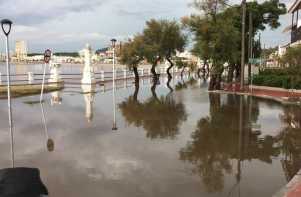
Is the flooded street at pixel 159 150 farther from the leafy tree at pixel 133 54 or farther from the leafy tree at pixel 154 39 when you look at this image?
the leafy tree at pixel 154 39

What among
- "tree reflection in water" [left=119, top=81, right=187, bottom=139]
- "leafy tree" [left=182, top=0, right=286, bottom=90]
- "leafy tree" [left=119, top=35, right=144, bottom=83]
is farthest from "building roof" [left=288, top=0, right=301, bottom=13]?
"tree reflection in water" [left=119, top=81, right=187, bottom=139]

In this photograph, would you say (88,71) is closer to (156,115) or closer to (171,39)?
(171,39)

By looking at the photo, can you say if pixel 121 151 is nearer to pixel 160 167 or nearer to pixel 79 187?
pixel 160 167

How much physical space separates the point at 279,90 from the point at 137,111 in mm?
13521

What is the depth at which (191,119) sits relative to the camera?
52.9 feet

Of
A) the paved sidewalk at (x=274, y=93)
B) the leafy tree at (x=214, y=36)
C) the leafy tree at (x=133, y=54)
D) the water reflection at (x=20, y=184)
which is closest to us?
the water reflection at (x=20, y=184)

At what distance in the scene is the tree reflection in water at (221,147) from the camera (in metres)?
8.74

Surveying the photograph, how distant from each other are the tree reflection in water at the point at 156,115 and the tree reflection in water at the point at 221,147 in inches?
39.1

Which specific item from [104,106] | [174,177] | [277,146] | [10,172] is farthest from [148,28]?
[10,172]

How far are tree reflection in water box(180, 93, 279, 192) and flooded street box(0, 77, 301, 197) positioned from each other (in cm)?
2

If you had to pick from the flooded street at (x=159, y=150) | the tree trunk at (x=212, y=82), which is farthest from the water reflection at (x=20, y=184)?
the tree trunk at (x=212, y=82)

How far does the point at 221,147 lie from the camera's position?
11.1m

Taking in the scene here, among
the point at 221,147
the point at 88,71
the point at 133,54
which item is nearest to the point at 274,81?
the point at 133,54

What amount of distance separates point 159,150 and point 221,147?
1.72 m
